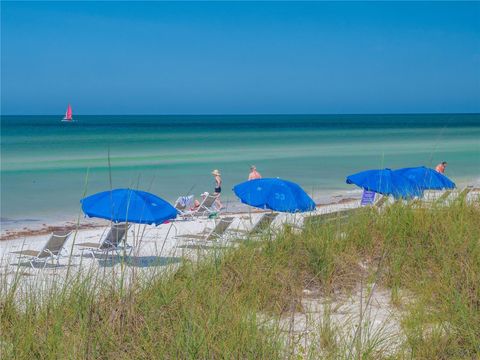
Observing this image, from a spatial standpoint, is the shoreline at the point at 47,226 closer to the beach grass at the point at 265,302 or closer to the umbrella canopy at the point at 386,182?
the umbrella canopy at the point at 386,182

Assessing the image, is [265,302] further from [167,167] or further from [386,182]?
[167,167]

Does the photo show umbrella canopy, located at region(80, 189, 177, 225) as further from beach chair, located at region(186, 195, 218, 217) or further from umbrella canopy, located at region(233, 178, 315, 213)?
beach chair, located at region(186, 195, 218, 217)

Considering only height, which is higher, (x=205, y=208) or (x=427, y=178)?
(x=427, y=178)

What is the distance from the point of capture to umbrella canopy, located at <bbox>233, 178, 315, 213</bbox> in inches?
362

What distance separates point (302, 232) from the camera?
5875 mm

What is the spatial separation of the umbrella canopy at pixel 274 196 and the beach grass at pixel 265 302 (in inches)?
126

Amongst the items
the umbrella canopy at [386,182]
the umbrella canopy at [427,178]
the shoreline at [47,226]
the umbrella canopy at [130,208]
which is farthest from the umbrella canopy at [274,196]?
the shoreline at [47,226]

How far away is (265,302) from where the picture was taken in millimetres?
4516

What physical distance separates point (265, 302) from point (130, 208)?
3.63m

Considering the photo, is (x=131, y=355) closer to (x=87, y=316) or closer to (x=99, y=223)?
(x=87, y=316)

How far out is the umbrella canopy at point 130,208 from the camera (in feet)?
25.5

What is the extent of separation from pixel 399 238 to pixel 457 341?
2.06m

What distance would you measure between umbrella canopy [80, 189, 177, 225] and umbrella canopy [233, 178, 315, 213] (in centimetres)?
143

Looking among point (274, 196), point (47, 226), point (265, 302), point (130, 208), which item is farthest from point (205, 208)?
point (265, 302)
